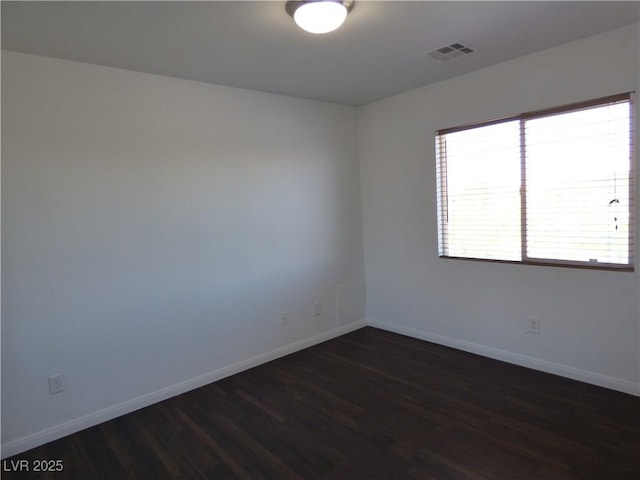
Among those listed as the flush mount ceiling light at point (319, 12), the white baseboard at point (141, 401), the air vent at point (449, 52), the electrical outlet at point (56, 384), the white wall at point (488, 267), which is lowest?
the white baseboard at point (141, 401)

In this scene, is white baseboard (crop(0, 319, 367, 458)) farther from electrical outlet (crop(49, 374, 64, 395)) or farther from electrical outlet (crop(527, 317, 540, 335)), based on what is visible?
electrical outlet (crop(527, 317, 540, 335))

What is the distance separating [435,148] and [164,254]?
2.68 m

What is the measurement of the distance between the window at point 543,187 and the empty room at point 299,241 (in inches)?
0.7

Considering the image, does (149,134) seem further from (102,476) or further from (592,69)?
(592,69)

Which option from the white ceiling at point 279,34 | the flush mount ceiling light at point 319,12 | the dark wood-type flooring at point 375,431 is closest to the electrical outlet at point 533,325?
the dark wood-type flooring at point 375,431

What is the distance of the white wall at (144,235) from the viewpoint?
258 centimetres

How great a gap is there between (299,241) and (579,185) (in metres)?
2.46

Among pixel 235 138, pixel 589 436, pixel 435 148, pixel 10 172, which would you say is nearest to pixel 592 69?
pixel 435 148

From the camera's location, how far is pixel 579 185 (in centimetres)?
300

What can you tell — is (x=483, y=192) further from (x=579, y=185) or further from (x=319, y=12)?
(x=319, y=12)

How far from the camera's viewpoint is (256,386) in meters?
3.32

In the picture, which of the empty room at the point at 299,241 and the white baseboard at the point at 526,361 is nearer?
the empty room at the point at 299,241

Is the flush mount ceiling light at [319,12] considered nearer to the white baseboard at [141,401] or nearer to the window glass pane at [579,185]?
the window glass pane at [579,185]

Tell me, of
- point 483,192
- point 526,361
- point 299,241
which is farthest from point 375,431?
point 483,192
